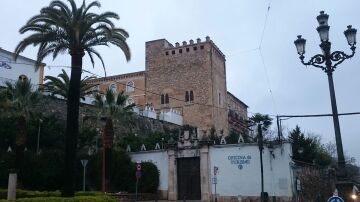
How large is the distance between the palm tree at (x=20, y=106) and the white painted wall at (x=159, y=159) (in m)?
9.81

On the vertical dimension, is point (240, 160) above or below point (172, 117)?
below

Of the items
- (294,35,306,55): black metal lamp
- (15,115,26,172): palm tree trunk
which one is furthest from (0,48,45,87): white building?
(294,35,306,55): black metal lamp

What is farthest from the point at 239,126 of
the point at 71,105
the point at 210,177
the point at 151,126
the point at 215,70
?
the point at 71,105

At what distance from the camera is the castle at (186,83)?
62.0 metres

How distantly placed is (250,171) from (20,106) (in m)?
16.2

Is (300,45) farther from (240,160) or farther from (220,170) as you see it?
(220,170)

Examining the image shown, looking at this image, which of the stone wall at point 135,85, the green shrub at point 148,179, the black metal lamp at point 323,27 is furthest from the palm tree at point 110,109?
the stone wall at point 135,85

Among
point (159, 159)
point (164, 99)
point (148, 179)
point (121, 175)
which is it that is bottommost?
point (148, 179)

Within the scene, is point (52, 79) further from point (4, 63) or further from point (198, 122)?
point (198, 122)

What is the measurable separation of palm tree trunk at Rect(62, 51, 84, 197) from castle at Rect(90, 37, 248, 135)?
128 ft

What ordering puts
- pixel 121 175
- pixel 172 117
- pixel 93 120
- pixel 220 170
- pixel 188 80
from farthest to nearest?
1. pixel 188 80
2. pixel 172 117
3. pixel 93 120
4. pixel 121 175
5. pixel 220 170

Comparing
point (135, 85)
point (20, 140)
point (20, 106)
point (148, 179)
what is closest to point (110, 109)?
point (148, 179)

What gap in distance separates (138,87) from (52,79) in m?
35.4

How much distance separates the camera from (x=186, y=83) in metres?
63.6
